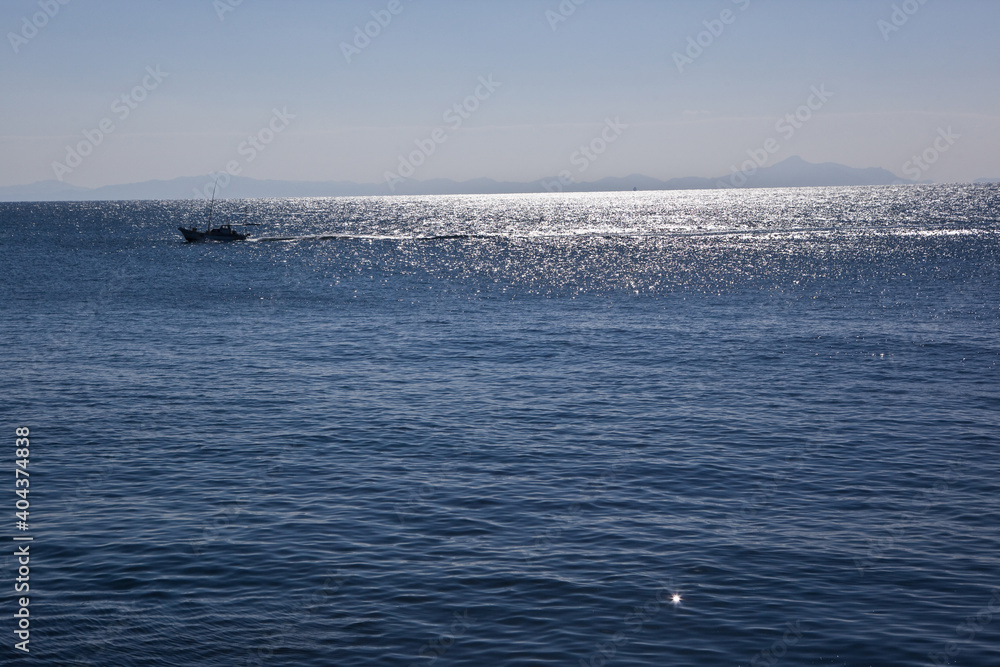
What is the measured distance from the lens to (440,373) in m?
49.5

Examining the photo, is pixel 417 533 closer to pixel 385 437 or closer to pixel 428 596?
pixel 428 596

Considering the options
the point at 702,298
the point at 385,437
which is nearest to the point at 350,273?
the point at 702,298

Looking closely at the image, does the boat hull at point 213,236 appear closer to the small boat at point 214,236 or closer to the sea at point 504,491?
the small boat at point 214,236

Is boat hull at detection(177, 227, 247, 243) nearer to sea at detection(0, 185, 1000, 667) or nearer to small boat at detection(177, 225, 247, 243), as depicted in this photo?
small boat at detection(177, 225, 247, 243)

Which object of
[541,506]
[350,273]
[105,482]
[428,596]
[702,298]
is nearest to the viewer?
[428,596]

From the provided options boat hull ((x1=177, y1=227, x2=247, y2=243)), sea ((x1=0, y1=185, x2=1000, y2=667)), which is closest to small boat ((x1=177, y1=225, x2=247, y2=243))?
boat hull ((x1=177, y1=227, x2=247, y2=243))

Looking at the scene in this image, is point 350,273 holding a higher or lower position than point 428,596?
higher

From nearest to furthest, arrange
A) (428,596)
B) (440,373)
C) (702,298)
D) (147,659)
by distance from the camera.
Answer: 1. (147,659)
2. (428,596)
3. (440,373)
4. (702,298)

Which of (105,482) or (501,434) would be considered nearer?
(105,482)

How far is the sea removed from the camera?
1870cm

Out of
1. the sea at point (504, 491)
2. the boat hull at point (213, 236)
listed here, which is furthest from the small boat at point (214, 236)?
the sea at point (504, 491)

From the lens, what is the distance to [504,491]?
93.1 ft

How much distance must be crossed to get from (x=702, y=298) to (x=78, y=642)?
7511cm

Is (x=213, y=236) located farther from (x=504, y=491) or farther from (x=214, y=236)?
(x=504, y=491)
